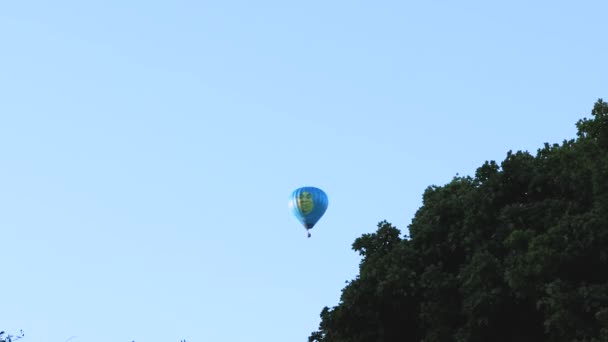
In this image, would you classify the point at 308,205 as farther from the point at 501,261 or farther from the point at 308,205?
the point at 501,261

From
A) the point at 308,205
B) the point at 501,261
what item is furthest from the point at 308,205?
the point at 501,261

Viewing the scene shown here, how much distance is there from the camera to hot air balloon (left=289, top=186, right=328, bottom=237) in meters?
70.2

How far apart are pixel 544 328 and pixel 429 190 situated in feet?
28.4

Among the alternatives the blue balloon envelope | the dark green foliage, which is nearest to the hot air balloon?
the blue balloon envelope

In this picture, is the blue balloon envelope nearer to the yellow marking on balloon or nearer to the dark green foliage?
the yellow marking on balloon

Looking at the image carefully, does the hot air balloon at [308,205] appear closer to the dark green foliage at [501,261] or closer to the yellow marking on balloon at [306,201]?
the yellow marking on balloon at [306,201]

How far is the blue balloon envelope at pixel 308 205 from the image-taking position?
70188 millimetres

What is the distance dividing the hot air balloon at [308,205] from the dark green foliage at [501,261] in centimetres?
2996

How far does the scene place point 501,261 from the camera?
34656 millimetres

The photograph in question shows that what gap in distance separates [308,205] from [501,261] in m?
35.8

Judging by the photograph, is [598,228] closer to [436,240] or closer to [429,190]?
[436,240]

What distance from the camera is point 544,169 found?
3706 cm

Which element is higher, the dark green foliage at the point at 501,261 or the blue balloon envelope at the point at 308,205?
the blue balloon envelope at the point at 308,205

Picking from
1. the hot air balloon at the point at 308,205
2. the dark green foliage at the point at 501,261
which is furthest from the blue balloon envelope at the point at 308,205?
the dark green foliage at the point at 501,261
